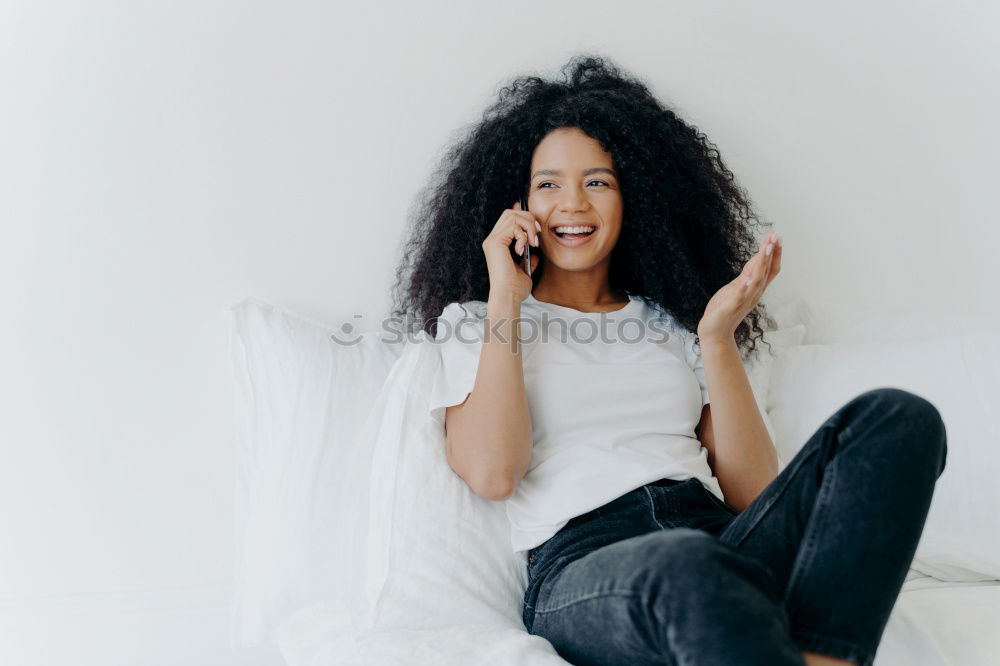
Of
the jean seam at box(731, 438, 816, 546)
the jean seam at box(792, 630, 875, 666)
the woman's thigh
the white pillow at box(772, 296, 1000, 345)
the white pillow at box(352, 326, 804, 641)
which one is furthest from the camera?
the white pillow at box(772, 296, 1000, 345)

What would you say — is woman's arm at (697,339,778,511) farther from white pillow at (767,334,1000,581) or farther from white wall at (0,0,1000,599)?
white wall at (0,0,1000,599)

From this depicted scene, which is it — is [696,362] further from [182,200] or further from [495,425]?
[182,200]

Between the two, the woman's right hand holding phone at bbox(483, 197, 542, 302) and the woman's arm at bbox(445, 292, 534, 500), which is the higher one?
the woman's right hand holding phone at bbox(483, 197, 542, 302)

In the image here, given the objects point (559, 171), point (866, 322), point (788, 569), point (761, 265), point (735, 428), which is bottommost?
point (788, 569)

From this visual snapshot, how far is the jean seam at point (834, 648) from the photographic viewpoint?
2.92 ft

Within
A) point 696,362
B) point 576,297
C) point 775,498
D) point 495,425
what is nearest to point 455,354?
point 495,425

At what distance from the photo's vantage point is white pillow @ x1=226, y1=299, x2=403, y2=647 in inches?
50.2

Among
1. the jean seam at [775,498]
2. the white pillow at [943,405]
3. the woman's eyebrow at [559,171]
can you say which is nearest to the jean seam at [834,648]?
the jean seam at [775,498]

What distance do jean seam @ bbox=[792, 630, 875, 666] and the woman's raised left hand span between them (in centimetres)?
50

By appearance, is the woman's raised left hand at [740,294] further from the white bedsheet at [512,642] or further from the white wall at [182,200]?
the white wall at [182,200]

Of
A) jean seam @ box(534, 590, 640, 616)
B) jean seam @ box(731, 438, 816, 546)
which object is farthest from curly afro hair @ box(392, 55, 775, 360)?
jean seam @ box(534, 590, 640, 616)

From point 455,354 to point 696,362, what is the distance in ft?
1.36

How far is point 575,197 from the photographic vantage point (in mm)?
1396

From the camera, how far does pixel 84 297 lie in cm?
144
